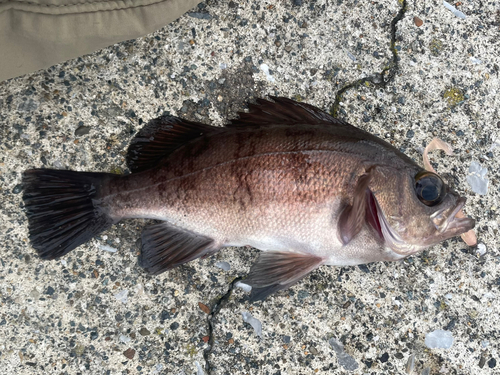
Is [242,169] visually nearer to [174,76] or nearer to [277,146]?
[277,146]

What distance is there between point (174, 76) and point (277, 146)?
0.79 meters

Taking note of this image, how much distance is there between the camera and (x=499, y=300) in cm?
223

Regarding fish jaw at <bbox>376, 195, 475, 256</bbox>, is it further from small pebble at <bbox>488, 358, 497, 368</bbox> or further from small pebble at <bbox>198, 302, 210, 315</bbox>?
small pebble at <bbox>198, 302, 210, 315</bbox>

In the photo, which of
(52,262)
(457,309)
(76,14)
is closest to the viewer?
(76,14)

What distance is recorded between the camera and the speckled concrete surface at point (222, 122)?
2.07 m

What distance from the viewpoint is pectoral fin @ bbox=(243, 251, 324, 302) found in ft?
6.20

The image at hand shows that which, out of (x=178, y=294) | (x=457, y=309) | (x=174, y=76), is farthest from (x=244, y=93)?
(x=457, y=309)

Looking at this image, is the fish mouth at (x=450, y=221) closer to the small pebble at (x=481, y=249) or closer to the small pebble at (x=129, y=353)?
the small pebble at (x=481, y=249)

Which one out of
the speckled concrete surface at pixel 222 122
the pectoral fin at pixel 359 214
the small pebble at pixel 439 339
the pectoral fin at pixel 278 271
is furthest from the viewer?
the small pebble at pixel 439 339

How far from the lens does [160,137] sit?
1.97 metres

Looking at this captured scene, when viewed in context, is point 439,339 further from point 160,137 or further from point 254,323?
point 160,137

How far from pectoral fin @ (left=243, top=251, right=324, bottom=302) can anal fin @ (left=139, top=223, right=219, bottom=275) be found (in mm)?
246

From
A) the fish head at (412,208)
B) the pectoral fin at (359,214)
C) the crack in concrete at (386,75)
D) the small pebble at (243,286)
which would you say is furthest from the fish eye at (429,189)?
the small pebble at (243,286)

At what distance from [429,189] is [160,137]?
4.31 ft
